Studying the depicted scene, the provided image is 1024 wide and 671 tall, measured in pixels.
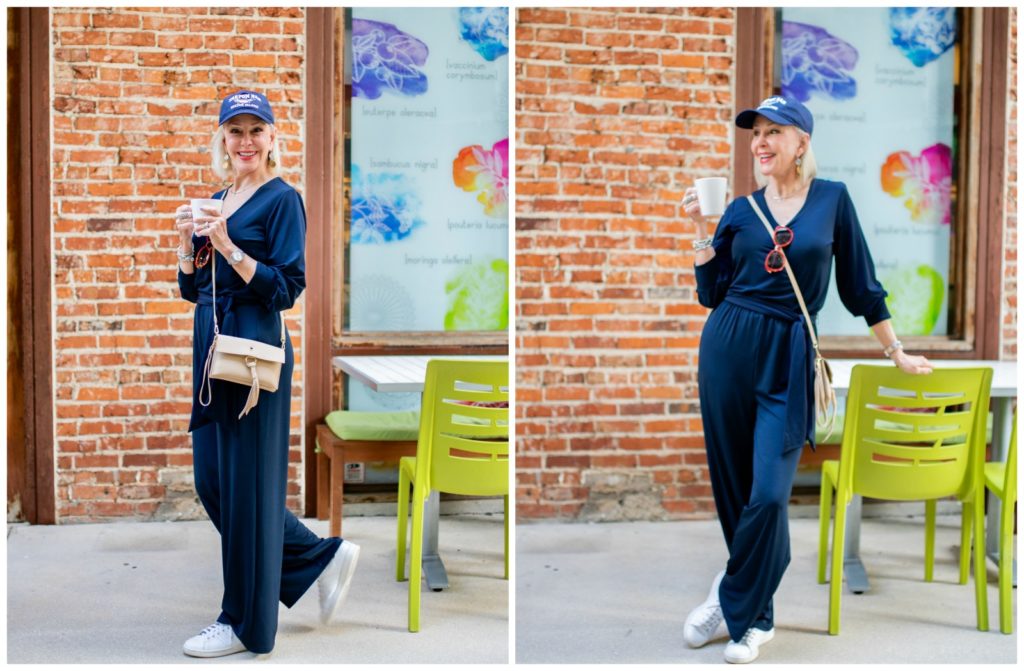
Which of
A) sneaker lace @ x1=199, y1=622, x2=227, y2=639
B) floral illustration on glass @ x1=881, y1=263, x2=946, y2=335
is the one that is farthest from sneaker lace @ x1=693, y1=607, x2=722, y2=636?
floral illustration on glass @ x1=881, y1=263, x2=946, y2=335

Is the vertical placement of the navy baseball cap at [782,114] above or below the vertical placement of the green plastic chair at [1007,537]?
above

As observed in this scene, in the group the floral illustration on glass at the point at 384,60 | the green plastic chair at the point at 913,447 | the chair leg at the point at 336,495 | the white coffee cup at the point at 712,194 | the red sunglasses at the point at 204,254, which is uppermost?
the floral illustration on glass at the point at 384,60

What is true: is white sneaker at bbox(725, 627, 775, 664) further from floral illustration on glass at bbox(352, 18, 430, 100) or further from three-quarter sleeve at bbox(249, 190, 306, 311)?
floral illustration on glass at bbox(352, 18, 430, 100)

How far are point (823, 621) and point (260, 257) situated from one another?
191cm

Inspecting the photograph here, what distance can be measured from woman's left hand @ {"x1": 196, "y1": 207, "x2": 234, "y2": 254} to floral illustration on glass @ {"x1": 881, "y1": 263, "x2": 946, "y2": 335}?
285 centimetres

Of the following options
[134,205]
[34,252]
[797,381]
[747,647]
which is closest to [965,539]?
[747,647]

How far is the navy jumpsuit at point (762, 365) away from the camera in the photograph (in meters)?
2.62

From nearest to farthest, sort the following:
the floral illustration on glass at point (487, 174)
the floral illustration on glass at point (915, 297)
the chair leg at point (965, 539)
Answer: the floral illustration on glass at point (487, 174), the chair leg at point (965, 539), the floral illustration on glass at point (915, 297)

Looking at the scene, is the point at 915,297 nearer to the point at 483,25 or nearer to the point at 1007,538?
the point at 1007,538

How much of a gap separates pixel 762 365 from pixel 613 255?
1429 mm

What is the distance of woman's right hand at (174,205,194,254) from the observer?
2.42m

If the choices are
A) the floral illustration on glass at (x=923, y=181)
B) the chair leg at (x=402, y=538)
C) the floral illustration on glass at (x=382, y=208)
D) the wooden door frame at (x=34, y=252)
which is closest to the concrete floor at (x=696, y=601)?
the chair leg at (x=402, y=538)

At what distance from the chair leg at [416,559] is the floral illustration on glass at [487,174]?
856 mm

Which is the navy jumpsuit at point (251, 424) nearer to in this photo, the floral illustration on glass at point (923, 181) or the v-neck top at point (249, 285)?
the v-neck top at point (249, 285)
